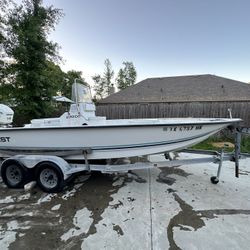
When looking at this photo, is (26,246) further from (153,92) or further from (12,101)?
(153,92)

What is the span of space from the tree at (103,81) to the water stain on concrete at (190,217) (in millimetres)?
31532

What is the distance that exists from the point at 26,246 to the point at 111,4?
9.64 meters

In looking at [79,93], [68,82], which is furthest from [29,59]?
[68,82]

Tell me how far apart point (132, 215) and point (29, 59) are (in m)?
9.84

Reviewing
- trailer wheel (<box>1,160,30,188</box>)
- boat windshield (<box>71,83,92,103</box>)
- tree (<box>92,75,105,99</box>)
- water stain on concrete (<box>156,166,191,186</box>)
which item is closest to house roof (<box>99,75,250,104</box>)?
water stain on concrete (<box>156,166,191,186</box>)

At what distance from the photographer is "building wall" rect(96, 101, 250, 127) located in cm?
983

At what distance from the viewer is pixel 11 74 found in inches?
372

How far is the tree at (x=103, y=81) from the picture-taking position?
108 feet

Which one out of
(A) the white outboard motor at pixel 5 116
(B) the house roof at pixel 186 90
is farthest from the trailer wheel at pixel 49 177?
(B) the house roof at pixel 186 90

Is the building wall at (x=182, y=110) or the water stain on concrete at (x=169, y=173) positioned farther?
the building wall at (x=182, y=110)

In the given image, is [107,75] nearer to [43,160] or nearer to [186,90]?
[186,90]

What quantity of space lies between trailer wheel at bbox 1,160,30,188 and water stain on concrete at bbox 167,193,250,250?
106 inches

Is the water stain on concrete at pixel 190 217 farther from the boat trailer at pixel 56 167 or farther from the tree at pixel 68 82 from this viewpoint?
the tree at pixel 68 82

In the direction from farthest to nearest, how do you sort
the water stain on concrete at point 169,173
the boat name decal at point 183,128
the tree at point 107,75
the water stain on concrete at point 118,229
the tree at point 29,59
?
the tree at point 107,75 < the tree at point 29,59 < the water stain on concrete at point 169,173 < the boat name decal at point 183,128 < the water stain on concrete at point 118,229
